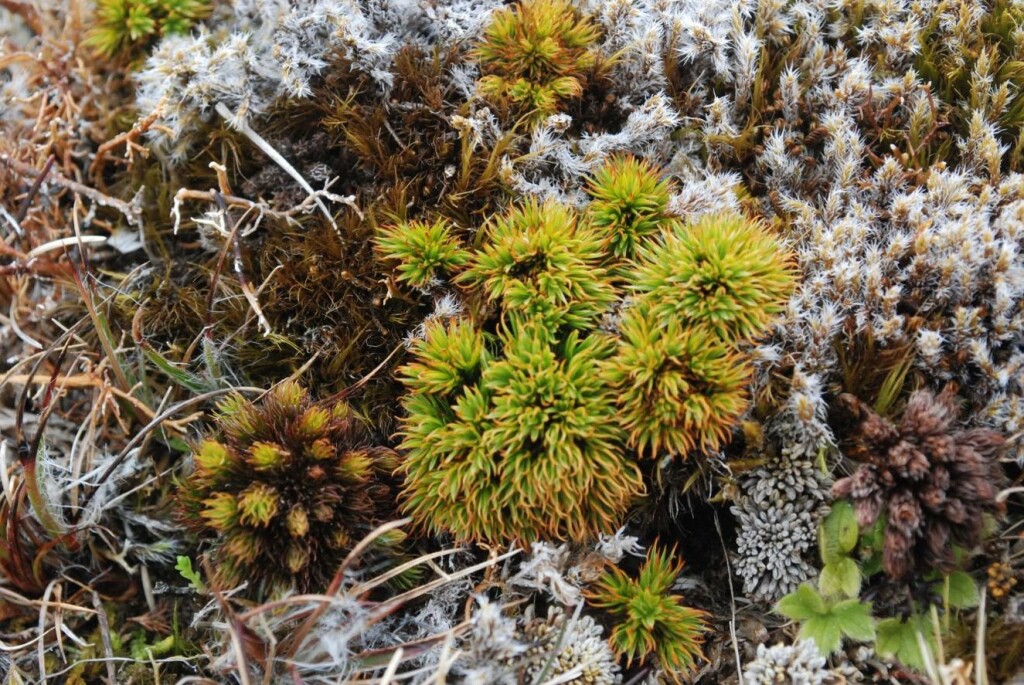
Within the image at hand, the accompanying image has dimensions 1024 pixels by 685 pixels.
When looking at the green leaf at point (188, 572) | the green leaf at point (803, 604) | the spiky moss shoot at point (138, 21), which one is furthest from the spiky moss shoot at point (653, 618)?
the spiky moss shoot at point (138, 21)

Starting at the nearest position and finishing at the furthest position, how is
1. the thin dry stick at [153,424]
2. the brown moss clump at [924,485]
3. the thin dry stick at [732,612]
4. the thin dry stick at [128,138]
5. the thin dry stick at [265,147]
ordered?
Result: the brown moss clump at [924,485]
the thin dry stick at [732,612]
the thin dry stick at [153,424]
the thin dry stick at [265,147]
the thin dry stick at [128,138]

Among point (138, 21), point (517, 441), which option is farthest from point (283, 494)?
point (138, 21)

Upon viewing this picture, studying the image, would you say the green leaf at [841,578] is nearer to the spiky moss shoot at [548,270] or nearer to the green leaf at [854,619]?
the green leaf at [854,619]

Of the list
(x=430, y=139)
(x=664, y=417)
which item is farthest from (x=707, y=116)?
(x=664, y=417)

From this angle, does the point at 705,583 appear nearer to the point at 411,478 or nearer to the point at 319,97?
the point at 411,478

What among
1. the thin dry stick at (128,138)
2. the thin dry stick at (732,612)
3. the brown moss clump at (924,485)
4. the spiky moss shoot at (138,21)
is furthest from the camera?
the spiky moss shoot at (138,21)
